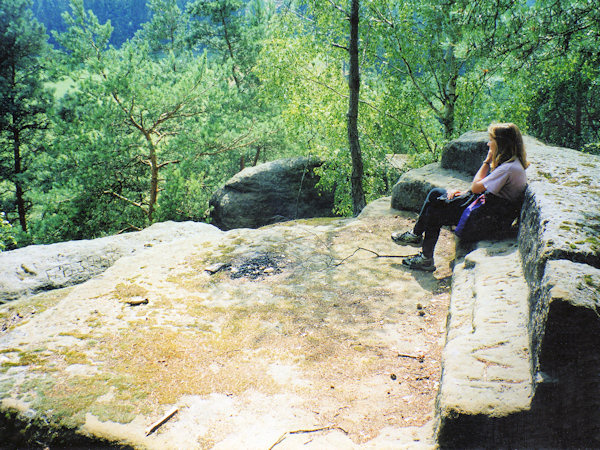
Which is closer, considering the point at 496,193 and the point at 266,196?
the point at 496,193

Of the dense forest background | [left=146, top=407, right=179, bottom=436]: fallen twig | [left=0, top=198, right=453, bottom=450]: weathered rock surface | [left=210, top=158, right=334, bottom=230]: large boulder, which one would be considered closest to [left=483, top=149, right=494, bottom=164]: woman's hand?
[left=0, top=198, right=453, bottom=450]: weathered rock surface

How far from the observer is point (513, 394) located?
202 cm

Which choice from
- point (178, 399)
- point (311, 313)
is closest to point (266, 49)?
point (311, 313)

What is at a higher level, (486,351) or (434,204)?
(434,204)

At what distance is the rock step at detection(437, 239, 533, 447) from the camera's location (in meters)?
1.99

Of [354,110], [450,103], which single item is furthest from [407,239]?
[450,103]

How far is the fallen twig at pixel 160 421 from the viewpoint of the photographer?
2.32 metres

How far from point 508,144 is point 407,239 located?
1839 mm

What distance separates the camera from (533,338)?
86.8 inches

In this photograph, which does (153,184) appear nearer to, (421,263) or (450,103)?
(450,103)

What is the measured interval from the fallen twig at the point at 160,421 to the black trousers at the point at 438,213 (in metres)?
3.34

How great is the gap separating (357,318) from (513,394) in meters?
1.85

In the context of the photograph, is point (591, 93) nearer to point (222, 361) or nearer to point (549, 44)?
point (549, 44)

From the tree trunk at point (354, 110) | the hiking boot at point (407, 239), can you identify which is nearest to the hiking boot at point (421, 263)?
the hiking boot at point (407, 239)
